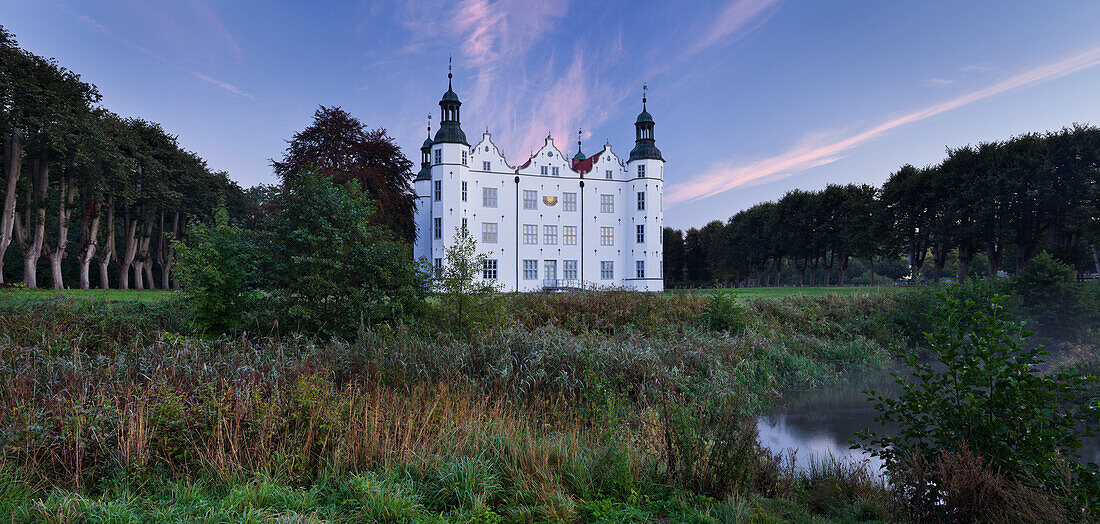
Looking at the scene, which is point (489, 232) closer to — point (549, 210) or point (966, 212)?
point (549, 210)

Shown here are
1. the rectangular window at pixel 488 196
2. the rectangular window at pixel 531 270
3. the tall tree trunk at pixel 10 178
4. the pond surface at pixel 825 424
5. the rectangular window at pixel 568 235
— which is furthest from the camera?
the rectangular window at pixel 568 235

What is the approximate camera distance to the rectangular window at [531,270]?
34.9m

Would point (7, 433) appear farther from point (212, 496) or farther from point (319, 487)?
point (319, 487)

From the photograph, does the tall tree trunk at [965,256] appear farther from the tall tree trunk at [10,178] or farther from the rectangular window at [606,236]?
the tall tree trunk at [10,178]

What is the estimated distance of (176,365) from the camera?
5055 mm

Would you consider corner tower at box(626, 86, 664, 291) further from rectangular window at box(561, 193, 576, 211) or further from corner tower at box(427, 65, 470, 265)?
corner tower at box(427, 65, 470, 265)

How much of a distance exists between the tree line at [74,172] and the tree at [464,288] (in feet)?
41.4

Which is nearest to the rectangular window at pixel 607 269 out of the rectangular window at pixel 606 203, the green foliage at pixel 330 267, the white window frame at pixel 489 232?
the rectangular window at pixel 606 203

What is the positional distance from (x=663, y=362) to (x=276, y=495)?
7553 millimetres

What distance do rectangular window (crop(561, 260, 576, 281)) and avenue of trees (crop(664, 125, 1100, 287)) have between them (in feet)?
40.2

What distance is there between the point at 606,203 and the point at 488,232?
9.80 metres

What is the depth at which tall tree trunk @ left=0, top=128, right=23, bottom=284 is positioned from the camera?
59.8 ft

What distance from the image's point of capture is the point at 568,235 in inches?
1404

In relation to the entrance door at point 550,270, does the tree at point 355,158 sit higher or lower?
higher
